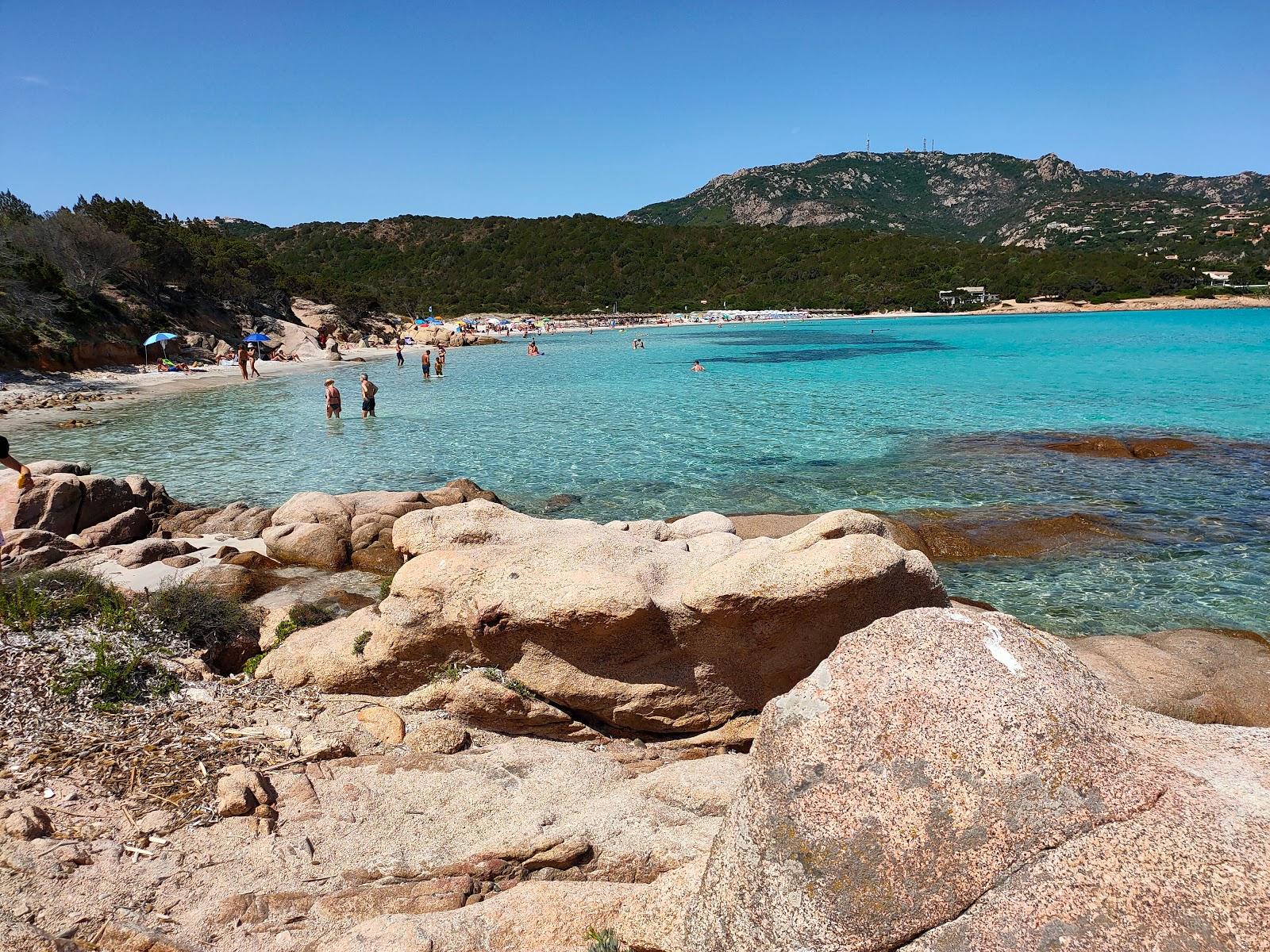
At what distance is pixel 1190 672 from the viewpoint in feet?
22.7

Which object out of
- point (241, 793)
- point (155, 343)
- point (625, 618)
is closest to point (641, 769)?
point (625, 618)

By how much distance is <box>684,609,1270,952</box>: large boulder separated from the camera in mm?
2191

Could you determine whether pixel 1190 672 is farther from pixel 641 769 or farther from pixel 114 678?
pixel 114 678

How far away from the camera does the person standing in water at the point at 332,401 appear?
986 inches

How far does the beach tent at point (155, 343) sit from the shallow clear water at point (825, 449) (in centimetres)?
526

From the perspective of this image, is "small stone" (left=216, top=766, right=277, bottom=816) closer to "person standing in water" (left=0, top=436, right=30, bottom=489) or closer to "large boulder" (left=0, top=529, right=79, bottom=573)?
"person standing in water" (left=0, top=436, right=30, bottom=489)

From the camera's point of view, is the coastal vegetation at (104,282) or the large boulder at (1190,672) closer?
the large boulder at (1190,672)

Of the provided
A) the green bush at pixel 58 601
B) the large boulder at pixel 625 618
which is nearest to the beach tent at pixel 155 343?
the green bush at pixel 58 601

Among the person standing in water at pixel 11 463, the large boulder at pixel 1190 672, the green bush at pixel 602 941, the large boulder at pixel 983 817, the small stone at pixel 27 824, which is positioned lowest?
the large boulder at pixel 1190 672

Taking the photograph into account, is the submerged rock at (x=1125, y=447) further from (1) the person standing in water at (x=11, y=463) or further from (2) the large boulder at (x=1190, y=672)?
(1) the person standing in water at (x=11, y=463)

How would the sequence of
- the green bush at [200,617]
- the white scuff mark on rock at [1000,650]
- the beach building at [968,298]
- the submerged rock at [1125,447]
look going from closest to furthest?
the white scuff mark on rock at [1000,650] → the green bush at [200,617] → the submerged rock at [1125,447] → the beach building at [968,298]

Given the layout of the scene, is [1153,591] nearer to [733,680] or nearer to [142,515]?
[733,680]

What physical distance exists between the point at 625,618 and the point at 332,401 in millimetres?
22387

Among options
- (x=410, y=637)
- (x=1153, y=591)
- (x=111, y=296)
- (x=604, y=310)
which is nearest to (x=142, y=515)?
(x=410, y=637)
